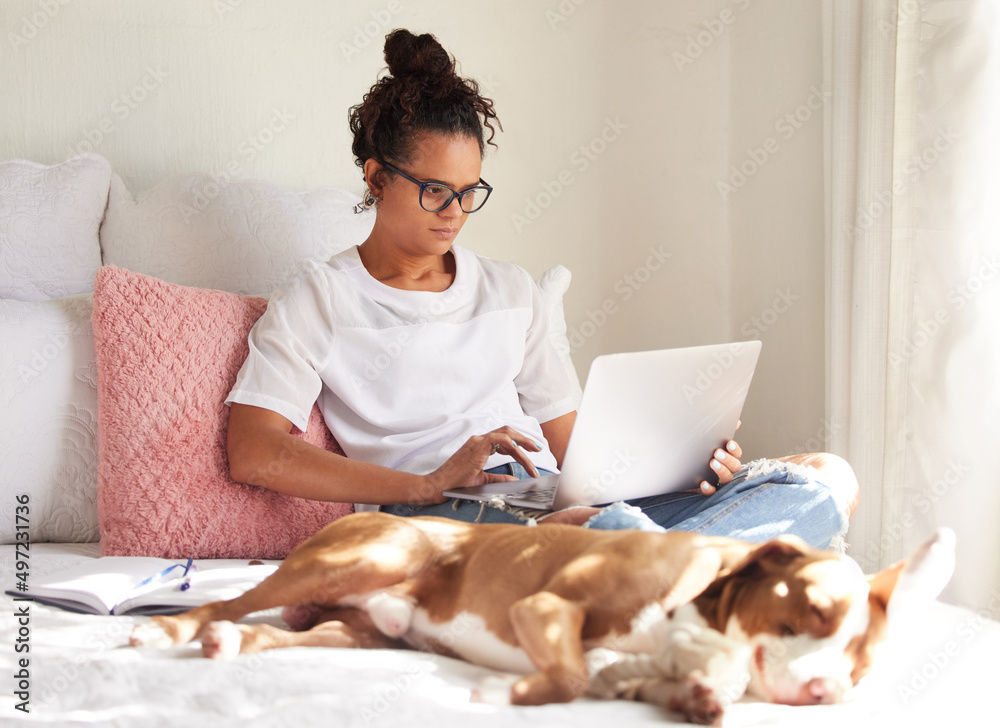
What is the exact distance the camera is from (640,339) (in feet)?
8.28

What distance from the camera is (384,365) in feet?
4.91

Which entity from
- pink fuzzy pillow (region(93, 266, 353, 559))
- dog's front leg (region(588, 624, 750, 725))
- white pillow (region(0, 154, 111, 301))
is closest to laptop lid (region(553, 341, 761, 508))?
dog's front leg (region(588, 624, 750, 725))

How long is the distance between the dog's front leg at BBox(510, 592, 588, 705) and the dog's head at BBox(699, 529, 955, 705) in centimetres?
12

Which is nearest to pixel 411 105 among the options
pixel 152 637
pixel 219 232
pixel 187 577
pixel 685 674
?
pixel 219 232

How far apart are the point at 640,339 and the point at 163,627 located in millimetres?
1860

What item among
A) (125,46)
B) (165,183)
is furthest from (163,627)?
(125,46)

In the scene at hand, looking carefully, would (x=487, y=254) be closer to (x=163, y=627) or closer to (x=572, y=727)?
(x=163, y=627)

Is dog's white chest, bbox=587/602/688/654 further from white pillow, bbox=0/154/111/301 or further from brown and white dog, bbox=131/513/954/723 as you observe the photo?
white pillow, bbox=0/154/111/301

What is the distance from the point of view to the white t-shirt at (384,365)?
1.42 m

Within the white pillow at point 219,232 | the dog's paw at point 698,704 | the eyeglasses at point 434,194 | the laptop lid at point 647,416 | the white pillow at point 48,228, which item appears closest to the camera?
the dog's paw at point 698,704

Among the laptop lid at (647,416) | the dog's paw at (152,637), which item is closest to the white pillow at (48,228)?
the dog's paw at (152,637)

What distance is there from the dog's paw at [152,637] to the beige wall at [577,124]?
4.60 ft

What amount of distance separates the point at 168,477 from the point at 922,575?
1111mm

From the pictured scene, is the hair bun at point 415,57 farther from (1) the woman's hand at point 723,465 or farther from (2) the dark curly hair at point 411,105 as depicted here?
(1) the woman's hand at point 723,465
